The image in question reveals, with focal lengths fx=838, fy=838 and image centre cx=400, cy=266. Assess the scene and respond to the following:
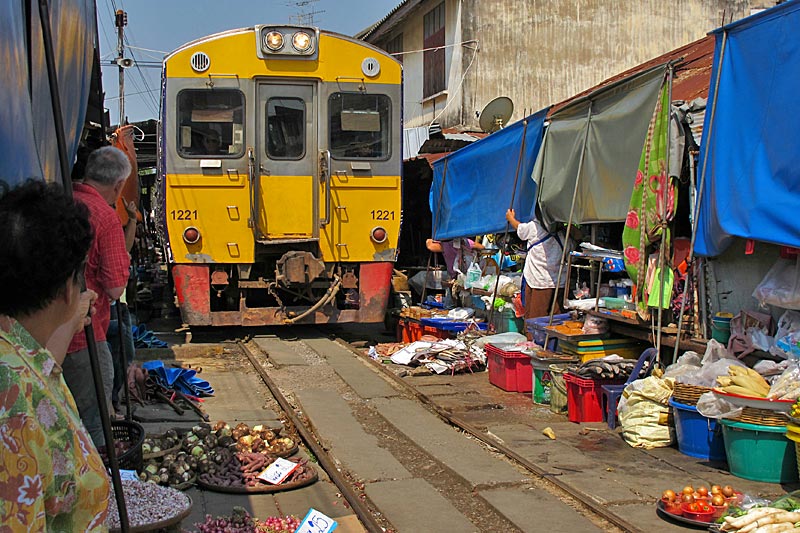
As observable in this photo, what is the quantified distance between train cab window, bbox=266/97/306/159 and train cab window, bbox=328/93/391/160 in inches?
14.9

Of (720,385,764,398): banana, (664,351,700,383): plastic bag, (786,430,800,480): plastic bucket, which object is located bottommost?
(786,430,800,480): plastic bucket

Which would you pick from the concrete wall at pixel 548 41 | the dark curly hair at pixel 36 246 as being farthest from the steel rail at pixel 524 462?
the concrete wall at pixel 548 41

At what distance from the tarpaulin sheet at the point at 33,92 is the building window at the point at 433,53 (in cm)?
1725

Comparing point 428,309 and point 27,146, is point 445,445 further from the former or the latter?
point 428,309

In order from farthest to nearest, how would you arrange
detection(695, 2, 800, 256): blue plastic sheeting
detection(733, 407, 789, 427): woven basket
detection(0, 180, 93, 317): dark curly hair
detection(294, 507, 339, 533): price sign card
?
detection(695, 2, 800, 256): blue plastic sheeting, detection(733, 407, 789, 427): woven basket, detection(294, 507, 339, 533): price sign card, detection(0, 180, 93, 317): dark curly hair

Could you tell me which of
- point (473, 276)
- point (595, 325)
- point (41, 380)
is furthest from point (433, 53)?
point (41, 380)

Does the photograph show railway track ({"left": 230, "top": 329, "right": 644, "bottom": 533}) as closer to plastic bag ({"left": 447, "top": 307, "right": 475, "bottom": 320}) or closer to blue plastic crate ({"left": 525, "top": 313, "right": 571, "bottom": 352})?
blue plastic crate ({"left": 525, "top": 313, "right": 571, "bottom": 352})

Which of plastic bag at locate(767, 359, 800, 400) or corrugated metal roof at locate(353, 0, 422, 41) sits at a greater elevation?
corrugated metal roof at locate(353, 0, 422, 41)

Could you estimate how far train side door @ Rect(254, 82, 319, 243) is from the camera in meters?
10.5

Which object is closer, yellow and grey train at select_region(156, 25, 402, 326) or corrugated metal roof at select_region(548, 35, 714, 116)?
corrugated metal roof at select_region(548, 35, 714, 116)

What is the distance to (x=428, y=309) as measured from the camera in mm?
11602

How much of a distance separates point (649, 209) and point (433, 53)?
1537 cm

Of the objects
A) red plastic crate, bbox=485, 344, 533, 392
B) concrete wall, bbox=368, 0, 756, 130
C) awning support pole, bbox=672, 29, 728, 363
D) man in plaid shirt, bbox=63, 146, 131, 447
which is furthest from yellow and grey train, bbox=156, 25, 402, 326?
concrete wall, bbox=368, 0, 756, 130

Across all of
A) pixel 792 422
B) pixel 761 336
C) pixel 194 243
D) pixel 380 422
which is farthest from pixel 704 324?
pixel 194 243
